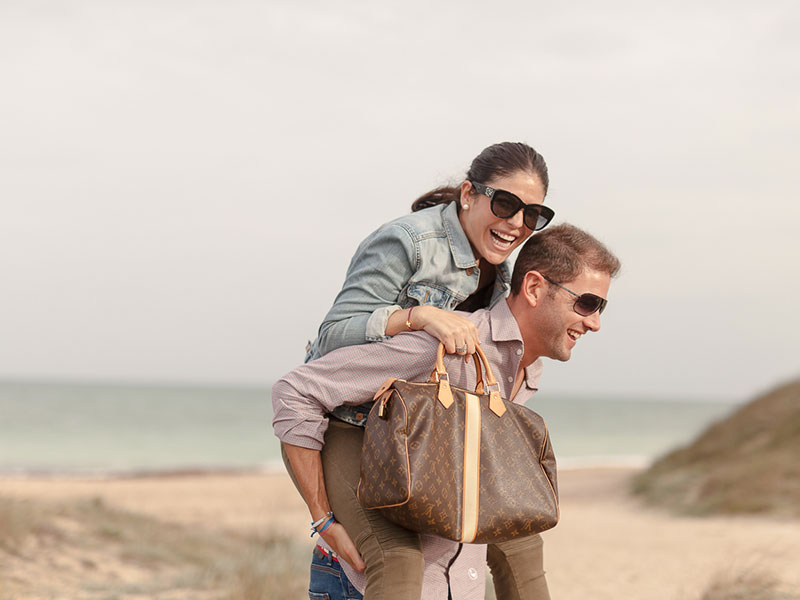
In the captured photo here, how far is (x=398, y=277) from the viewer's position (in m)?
3.04

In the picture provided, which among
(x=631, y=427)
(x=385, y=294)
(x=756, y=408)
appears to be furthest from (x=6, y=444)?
(x=631, y=427)

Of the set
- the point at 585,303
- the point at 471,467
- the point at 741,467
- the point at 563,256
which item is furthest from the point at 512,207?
the point at 741,467

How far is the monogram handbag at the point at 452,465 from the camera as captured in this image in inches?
96.3

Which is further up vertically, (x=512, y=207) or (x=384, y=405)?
(x=512, y=207)

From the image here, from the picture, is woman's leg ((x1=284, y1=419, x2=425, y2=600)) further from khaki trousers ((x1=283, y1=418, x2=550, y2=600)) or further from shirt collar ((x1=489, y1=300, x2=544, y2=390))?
shirt collar ((x1=489, y1=300, x2=544, y2=390))

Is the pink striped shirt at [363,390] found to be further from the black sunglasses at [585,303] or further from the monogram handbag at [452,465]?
the black sunglasses at [585,303]

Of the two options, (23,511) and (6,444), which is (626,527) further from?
(6,444)

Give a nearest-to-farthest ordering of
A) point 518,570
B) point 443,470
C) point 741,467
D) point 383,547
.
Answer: point 443,470 → point 383,547 → point 518,570 → point 741,467

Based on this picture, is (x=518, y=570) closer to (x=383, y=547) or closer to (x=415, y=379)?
(x=383, y=547)

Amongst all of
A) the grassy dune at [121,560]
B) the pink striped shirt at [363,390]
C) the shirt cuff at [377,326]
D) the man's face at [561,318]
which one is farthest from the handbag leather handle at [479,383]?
the grassy dune at [121,560]

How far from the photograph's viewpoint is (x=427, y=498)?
8.00 feet

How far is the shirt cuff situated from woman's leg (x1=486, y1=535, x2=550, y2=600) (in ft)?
3.12

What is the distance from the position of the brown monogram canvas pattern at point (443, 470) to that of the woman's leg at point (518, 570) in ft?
1.86

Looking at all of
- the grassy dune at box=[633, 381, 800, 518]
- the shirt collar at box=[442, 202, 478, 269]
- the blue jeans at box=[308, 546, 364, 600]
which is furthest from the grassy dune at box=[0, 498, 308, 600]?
the grassy dune at box=[633, 381, 800, 518]
